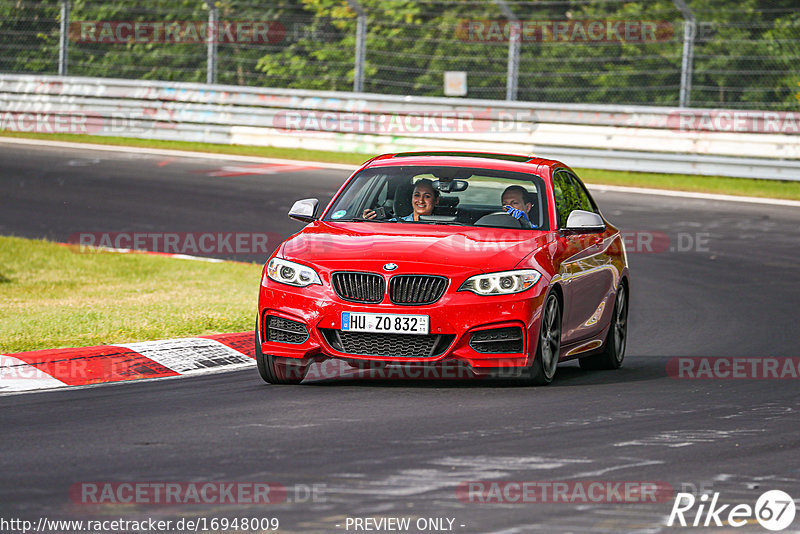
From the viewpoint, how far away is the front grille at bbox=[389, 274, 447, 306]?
8.55 m

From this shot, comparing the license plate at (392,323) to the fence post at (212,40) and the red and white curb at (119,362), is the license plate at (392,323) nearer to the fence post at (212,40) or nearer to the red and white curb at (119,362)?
the red and white curb at (119,362)

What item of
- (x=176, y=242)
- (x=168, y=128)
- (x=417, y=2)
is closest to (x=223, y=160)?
(x=168, y=128)

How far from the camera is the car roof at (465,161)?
10156mm

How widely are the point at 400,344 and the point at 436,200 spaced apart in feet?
5.47

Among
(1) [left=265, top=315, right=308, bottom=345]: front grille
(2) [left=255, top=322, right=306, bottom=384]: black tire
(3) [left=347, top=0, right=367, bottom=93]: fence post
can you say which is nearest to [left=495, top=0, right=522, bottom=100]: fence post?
(3) [left=347, top=0, right=367, bottom=93]: fence post

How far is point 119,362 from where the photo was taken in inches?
378

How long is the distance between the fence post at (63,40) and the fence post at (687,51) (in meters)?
11.4

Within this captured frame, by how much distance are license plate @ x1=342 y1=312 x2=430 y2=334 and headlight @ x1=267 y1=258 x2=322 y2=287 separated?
1.23ft

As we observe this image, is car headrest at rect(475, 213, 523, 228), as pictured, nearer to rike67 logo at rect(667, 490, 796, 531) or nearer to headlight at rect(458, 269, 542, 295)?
headlight at rect(458, 269, 542, 295)

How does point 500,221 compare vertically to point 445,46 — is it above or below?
below

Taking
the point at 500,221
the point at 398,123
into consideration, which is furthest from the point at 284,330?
the point at 398,123

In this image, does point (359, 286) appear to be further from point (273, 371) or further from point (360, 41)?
point (360, 41)

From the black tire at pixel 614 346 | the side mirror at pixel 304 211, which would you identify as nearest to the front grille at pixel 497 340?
the side mirror at pixel 304 211

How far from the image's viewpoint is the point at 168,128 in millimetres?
27531
